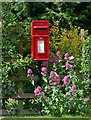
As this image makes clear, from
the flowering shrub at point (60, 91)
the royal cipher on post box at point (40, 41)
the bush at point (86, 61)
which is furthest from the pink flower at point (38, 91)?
the bush at point (86, 61)

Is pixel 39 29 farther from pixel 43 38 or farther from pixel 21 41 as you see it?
pixel 21 41

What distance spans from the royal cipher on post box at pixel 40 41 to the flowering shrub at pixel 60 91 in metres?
0.44

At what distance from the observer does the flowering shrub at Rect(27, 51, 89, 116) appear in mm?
6234

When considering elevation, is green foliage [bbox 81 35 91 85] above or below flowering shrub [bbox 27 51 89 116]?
above

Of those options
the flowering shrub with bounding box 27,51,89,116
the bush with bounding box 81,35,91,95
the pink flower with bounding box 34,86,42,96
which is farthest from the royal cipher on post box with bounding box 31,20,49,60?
the bush with bounding box 81,35,91,95

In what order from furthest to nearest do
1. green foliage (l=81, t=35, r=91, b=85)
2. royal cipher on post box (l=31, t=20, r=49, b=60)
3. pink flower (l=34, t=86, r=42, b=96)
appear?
green foliage (l=81, t=35, r=91, b=85)
pink flower (l=34, t=86, r=42, b=96)
royal cipher on post box (l=31, t=20, r=49, b=60)

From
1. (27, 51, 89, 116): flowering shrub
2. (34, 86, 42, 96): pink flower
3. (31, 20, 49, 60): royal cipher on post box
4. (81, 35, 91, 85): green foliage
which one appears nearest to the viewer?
(31, 20, 49, 60): royal cipher on post box

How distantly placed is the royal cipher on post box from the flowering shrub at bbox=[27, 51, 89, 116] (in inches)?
17.4

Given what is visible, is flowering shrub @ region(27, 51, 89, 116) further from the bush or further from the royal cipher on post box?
the royal cipher on post box

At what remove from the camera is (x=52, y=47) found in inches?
273

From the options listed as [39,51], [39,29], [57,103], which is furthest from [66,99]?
[39,29]

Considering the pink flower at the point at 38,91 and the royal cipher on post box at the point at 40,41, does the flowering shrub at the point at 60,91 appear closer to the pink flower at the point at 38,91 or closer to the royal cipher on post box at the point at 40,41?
the pink flower at the point at 38,91

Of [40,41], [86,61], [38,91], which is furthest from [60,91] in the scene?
[40,41]

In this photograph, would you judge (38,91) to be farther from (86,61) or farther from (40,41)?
(86,61)
